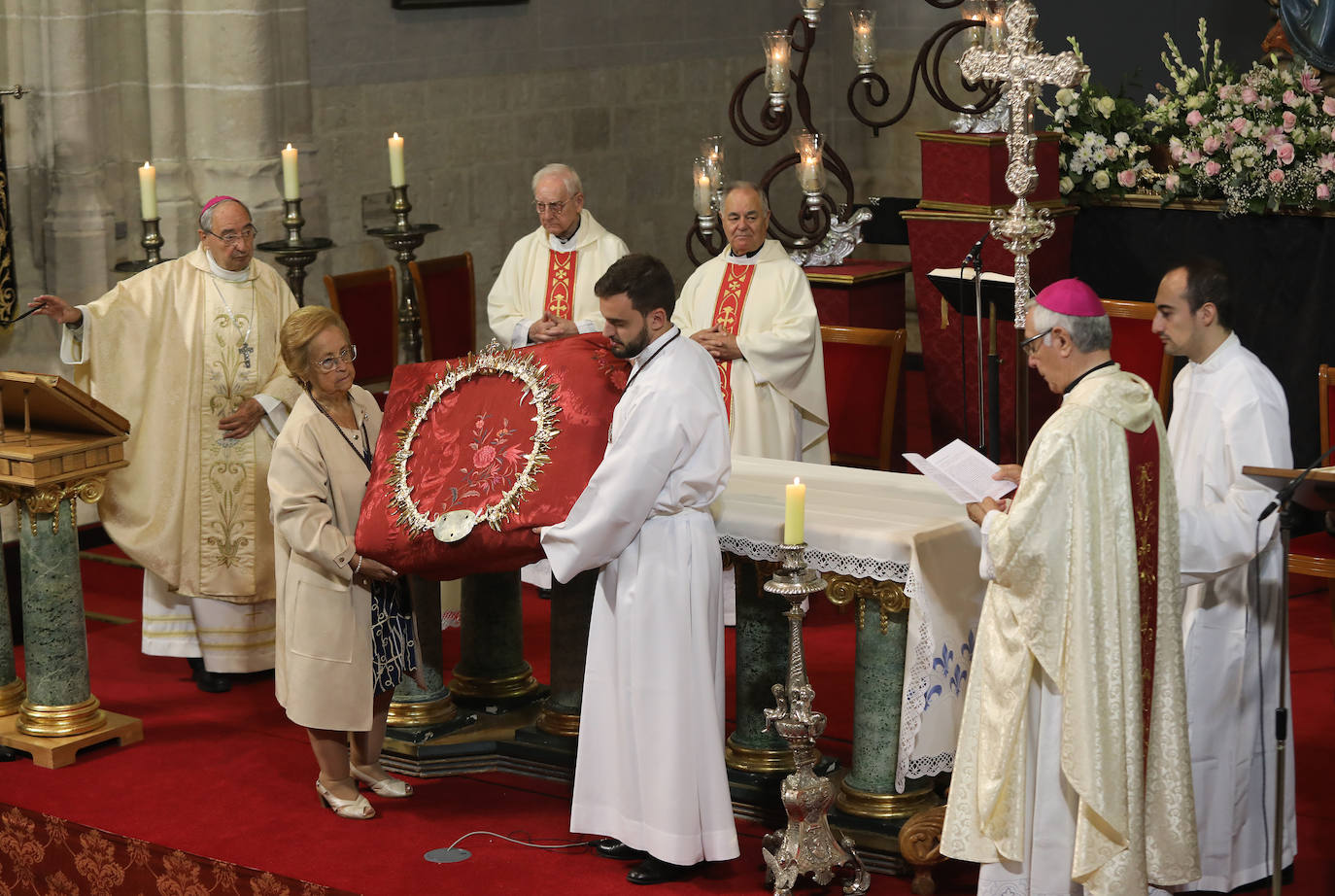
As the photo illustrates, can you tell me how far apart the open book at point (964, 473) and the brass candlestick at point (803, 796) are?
1.45 ft

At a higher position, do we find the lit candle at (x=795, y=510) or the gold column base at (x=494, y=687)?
the lit candle at (x=795, y=510)

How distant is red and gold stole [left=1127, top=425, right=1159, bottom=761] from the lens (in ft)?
14.3

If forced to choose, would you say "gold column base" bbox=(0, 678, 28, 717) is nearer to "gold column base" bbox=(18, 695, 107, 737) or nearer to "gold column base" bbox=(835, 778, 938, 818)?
"gold column base" bbox=(18, 695, 107, 737)

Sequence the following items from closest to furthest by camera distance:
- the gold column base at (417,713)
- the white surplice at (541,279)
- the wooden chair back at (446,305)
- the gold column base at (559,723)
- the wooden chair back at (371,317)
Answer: the gold column base at (559,723) → the gold column base at (417,713) → the white surplice at (541,279) → the wooden chair back at (371,317) → the wooden chair back at (446,305)

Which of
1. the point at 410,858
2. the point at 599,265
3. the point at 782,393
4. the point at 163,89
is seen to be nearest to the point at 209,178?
the point at 163,89

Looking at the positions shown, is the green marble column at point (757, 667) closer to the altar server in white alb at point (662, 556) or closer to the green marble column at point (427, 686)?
the altar server in white alb at point (662, 556)

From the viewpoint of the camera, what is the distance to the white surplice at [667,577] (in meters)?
4.83

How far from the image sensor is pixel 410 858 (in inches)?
208

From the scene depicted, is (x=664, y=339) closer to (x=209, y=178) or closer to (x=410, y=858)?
(x=410, y=858)

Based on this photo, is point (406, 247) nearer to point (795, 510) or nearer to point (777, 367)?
point (777, 367)

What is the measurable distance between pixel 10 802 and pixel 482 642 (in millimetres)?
1567

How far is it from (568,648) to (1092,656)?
6.58ft

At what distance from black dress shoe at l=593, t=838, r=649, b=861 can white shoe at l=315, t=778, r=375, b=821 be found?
0.78 m

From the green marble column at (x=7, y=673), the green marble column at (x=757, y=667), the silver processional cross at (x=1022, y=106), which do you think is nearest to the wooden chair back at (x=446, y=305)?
the green marble column at (x=7, y=673)
